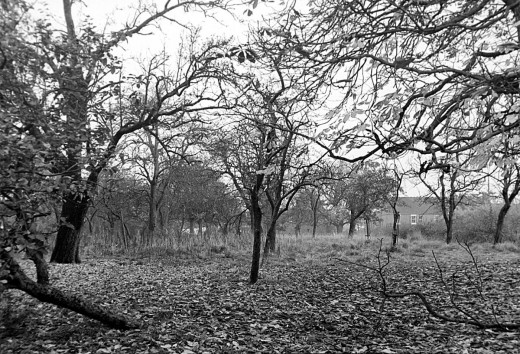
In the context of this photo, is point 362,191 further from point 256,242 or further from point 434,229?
point 256,242

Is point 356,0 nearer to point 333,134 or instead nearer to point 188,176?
point 333,134

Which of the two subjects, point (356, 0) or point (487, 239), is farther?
point (487, 239)

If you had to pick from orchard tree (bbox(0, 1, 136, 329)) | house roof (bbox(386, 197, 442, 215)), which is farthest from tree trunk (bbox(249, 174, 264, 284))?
orchard tree (bbox(0, 1, 136, 329))

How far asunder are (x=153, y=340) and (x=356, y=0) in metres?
3.84

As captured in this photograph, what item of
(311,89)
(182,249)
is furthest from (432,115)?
(182,249)

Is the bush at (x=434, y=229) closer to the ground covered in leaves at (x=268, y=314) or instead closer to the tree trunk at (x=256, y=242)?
the ground covered in leaves at (x=268, y=314)

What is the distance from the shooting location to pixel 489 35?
12.5ft

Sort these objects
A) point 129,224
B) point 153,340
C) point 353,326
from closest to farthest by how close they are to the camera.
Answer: point 153,340 → point 353,326 → point 129,224

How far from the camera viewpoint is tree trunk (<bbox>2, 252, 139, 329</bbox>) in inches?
144

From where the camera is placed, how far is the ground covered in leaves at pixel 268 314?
380 cm

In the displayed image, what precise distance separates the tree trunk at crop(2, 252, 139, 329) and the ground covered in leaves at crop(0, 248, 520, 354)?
0.46 feet

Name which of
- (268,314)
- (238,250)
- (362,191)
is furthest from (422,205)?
(268,314)

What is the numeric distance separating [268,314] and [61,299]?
104 inches

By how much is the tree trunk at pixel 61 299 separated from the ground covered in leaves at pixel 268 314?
0.14 m
